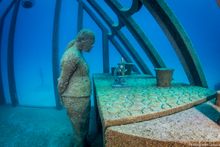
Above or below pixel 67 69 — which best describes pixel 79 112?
below

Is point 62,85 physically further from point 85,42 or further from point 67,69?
point 85,42

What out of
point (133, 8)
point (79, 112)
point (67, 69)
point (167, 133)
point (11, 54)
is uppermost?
point (133, 8)

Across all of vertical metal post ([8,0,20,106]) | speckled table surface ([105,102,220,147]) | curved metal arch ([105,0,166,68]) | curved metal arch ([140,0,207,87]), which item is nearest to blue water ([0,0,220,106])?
vertical metal post ([8,0,20,106])

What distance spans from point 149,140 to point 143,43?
116 inches

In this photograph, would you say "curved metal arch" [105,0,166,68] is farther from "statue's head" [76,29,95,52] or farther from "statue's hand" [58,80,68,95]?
"statue's hand" [58,80,68,95]

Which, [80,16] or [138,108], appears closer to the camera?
[138,108]

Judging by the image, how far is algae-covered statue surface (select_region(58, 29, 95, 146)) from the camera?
2750 millimetres

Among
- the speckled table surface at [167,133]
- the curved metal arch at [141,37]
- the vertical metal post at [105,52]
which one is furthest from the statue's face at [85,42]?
the vertical metal post at [105,52]

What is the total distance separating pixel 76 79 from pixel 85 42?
0.48 metres

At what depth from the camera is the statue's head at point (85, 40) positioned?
282 centimetres

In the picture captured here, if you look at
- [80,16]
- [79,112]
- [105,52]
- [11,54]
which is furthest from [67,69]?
[11,54]

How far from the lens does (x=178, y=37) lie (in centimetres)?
282

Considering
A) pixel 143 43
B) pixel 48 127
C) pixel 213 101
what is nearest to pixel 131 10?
pixel 143 43

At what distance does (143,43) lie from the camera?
407cm
